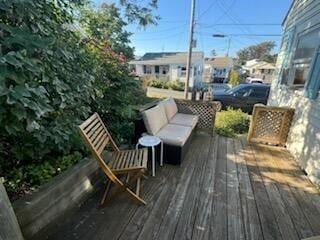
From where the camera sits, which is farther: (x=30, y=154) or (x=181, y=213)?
(x=181, y=213)

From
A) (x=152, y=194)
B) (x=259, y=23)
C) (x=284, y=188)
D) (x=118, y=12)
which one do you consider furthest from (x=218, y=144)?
(x=259, y=23)

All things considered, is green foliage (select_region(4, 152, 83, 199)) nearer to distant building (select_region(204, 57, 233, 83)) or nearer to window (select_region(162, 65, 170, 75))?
window (select_region(162, 65, 170, 75))

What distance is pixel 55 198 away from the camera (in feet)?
6.16

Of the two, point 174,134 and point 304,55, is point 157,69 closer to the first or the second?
point 304,55

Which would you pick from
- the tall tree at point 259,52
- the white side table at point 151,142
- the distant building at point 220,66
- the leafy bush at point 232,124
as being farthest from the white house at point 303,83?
the tall tree at point 259,52

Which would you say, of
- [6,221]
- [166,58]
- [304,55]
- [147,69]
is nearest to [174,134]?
[6,221]

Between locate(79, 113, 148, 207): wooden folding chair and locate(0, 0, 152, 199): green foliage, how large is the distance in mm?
187

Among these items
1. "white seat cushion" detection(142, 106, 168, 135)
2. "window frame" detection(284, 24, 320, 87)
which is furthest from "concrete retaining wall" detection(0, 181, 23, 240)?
"window frame" detection(284, 24, 320, 87)

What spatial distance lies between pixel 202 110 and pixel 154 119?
5.31ft

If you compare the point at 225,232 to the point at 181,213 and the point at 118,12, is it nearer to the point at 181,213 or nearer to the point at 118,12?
the point at 181,213

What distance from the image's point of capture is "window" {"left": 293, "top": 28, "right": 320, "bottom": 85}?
368cm

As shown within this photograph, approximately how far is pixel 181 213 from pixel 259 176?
1526 millimetres

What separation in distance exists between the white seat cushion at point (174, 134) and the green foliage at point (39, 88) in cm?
111

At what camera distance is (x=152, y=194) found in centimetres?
249
